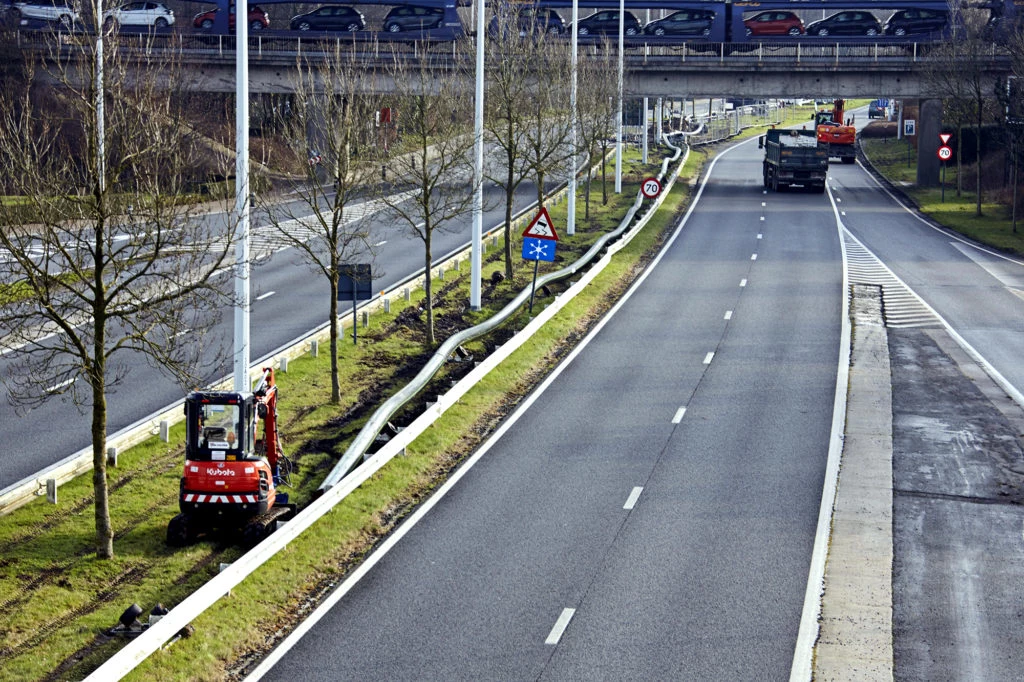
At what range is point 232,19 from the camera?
72.3m

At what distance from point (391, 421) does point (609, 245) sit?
23.6 m

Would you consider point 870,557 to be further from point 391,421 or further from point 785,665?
point 391,421

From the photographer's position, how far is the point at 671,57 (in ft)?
236

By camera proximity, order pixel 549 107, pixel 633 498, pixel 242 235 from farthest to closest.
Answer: pixel 549 107
pixel 242 235
pixel 633 498

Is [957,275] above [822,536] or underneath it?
above

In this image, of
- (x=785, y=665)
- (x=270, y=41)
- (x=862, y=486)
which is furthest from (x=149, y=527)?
(x=270, y=41)

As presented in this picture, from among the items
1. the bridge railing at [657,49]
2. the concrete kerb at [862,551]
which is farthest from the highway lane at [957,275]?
the bridge railing at [657,49]

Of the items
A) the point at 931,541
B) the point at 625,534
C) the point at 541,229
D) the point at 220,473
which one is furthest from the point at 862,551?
the point at 541,229

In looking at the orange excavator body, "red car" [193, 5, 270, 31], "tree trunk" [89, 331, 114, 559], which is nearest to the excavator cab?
the orange excavator body

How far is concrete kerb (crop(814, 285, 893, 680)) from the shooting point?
51.5 ft

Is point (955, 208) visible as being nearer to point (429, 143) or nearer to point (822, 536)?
point (429, 143)

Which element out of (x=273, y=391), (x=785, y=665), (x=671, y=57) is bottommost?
Answer: (x=785, y=665)

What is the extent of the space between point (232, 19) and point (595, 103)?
2507 centimetres

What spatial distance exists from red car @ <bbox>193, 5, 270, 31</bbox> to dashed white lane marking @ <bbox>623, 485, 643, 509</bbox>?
55987 millimetres
